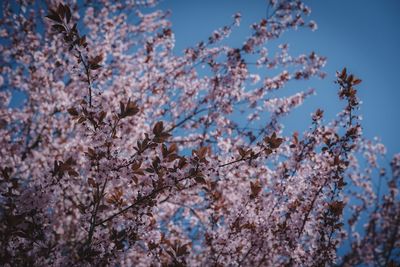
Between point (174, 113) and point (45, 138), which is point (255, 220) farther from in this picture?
point (45, 138)

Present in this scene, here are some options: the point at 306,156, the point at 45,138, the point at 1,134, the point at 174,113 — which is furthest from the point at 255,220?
the point at 1,134

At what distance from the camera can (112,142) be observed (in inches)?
88.1

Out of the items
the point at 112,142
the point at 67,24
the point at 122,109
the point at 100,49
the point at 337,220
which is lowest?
the point at 337,220

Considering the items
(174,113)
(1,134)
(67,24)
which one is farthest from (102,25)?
(67,24)

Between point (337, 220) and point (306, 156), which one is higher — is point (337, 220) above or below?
below

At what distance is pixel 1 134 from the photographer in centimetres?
708

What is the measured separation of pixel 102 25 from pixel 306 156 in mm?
7638

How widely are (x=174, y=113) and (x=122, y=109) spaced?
5.52 m

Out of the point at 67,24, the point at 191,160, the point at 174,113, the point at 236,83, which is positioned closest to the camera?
the point at 67,24

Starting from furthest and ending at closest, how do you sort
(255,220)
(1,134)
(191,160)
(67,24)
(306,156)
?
1. (1,134)
2. (306,156)
3. (255,220)
4. (191,160)
5. (67,24)

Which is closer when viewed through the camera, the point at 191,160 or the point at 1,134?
the point at 191,160

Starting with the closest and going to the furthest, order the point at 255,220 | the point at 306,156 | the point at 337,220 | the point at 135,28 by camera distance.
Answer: the point at 337,220 → the point at 255,220 → the point at 306,156 → the point at 135,28

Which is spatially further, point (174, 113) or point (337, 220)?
point (174, 113)

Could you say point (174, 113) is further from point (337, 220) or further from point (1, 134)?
point (337, 220)
